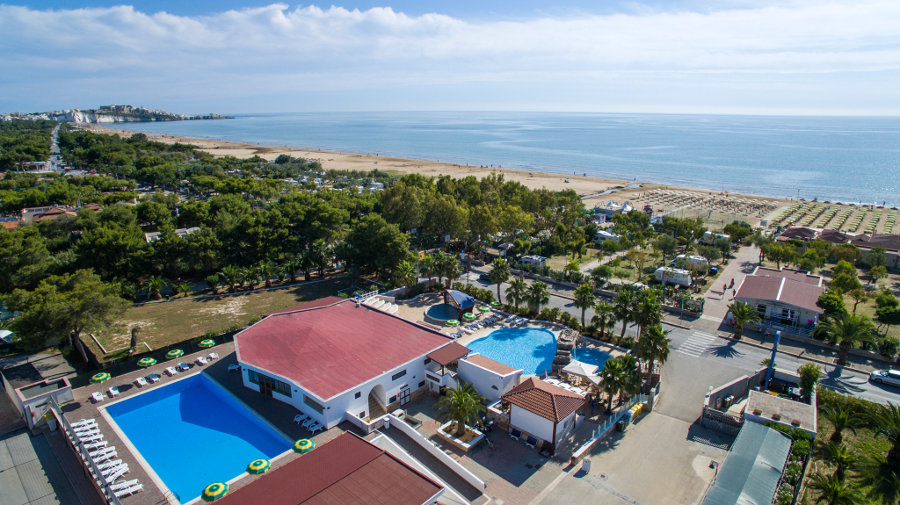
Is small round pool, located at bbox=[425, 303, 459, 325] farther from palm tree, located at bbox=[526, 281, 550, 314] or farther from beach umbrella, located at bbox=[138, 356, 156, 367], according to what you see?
beach umbrella, located at bbox=[138, 356, 156, 367]

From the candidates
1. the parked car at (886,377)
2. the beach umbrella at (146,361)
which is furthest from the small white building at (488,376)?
the parked car at (886,377)

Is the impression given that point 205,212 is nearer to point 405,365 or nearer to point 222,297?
point 222,297

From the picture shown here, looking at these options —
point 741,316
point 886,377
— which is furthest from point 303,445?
point 886,377

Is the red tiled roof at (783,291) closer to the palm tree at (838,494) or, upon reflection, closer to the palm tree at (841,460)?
the palm tree at (841,460)

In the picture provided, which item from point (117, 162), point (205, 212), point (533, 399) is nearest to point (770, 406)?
point (533, 399)

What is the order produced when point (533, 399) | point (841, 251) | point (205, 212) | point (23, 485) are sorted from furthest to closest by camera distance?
point (205, 212)
point (841, 251)
point (533, 399)
point (23, 485)
